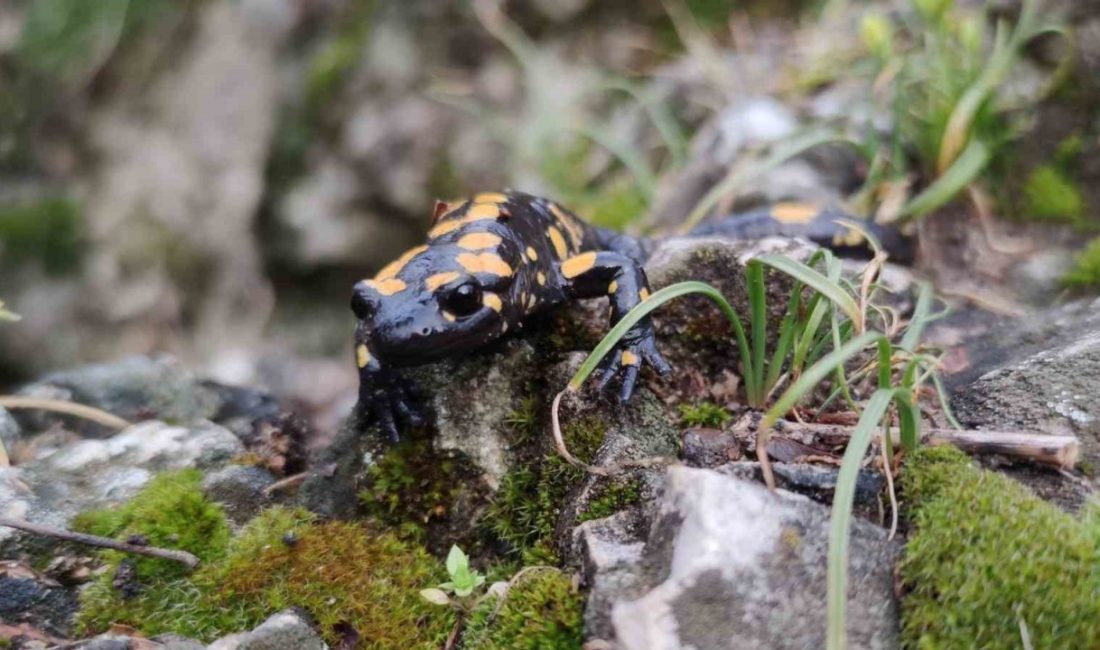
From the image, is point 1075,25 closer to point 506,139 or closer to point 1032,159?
point 1032,159

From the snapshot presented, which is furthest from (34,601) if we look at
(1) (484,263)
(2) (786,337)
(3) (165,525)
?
(2) (786,337)

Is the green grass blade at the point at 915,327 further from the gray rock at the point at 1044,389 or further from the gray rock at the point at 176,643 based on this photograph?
the gray rock at the point at 176,643

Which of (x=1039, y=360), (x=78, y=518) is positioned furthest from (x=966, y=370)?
(x=78, y=518)

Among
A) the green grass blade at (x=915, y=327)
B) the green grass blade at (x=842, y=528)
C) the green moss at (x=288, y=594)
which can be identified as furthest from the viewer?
the green grass blade at (x=915, y=327)

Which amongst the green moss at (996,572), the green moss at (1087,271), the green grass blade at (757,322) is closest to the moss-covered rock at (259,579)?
the green grass blade at (757,322)

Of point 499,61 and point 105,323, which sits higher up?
point 499,61

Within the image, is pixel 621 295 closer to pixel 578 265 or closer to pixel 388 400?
pixel 578 265

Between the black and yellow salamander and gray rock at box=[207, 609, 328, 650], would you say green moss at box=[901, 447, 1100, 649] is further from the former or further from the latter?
gray rock at box=[207, 609, 328, 650]
